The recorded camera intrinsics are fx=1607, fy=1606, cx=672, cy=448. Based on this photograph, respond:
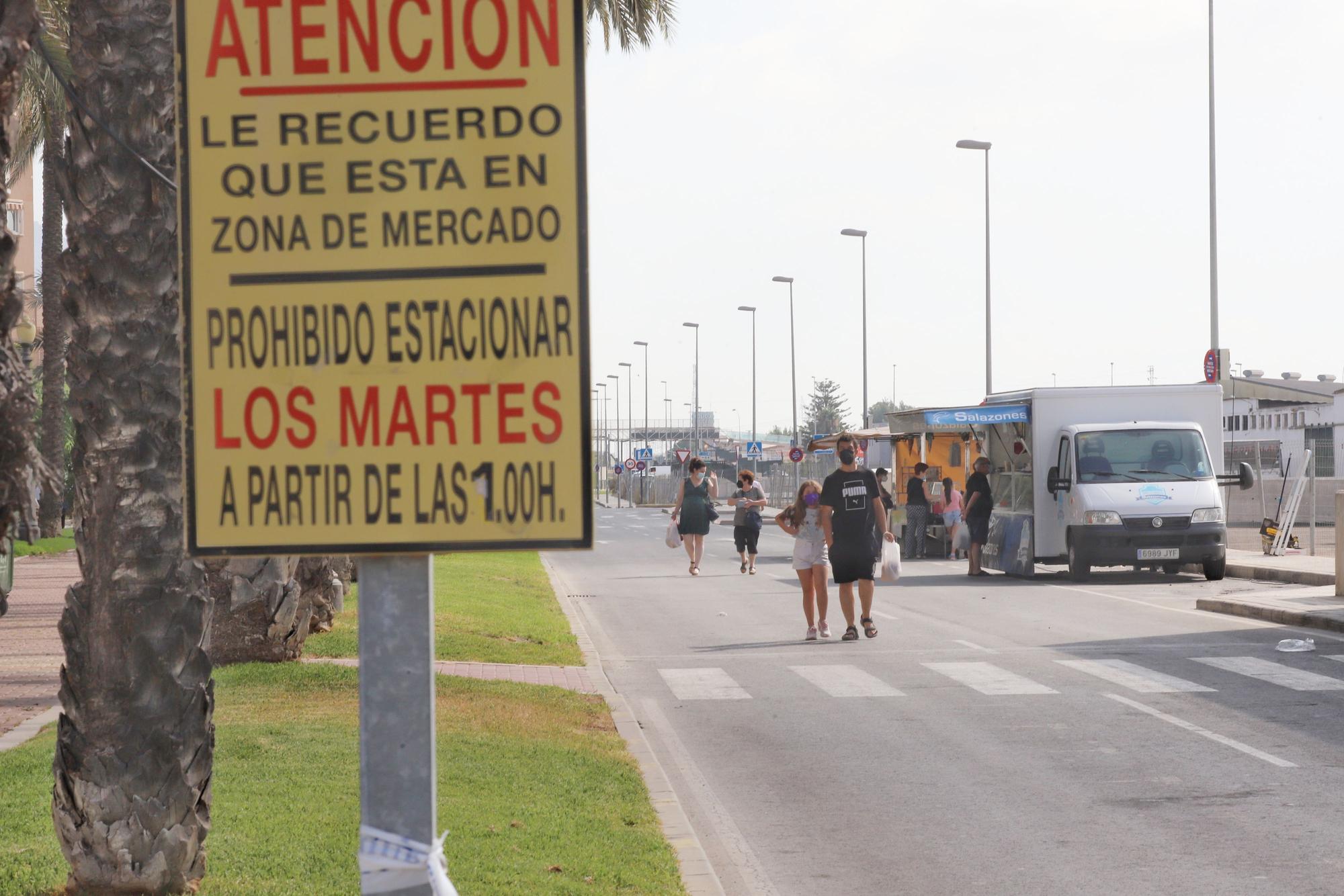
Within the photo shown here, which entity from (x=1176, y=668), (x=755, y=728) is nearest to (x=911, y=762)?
(x=755, y=728)

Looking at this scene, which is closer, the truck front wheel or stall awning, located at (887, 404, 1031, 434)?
the truck front wheel

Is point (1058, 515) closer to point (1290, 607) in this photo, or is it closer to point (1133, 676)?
point (1290, 607)

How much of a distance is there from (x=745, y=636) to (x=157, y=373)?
12.1 m

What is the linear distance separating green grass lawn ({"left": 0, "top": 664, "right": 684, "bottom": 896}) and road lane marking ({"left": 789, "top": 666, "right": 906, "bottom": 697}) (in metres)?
2.36

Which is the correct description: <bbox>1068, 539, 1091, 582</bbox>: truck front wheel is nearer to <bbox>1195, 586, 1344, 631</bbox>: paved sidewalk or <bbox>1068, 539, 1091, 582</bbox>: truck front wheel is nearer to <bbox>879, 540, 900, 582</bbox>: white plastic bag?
<bbox>1195, 586, 1344, 631</bbox>: paved sidewalk

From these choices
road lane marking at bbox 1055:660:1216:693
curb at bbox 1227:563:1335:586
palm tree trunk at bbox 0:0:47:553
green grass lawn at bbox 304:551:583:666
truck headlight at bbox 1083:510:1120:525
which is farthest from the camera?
truck headlight at bbox 1083:510:1120:525

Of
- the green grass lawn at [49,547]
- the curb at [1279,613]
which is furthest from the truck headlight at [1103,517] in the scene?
the green grass lawn at [49,547]

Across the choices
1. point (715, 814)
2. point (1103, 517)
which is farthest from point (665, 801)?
point (1103, 517)

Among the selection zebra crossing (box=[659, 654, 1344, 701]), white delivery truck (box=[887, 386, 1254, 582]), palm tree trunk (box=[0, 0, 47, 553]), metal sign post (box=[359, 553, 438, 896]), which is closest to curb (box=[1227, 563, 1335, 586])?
white delivery truck (box=[887, 386, 1254, 582])

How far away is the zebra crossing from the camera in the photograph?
1296 centimetres

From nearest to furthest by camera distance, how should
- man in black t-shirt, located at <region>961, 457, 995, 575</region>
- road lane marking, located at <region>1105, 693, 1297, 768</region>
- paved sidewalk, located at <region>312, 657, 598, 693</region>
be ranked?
road lane marking, located at <region>1105, 693, 1297, 768</region> < paved sidewalk, located at <region>312, 657, 598, 693</region> < man in black t-shirt, located at <region>961, 457, 995, 575</region>

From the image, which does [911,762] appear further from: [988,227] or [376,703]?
[988,227]

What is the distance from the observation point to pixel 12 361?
3.54m

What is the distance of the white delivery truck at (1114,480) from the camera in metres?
24.5
